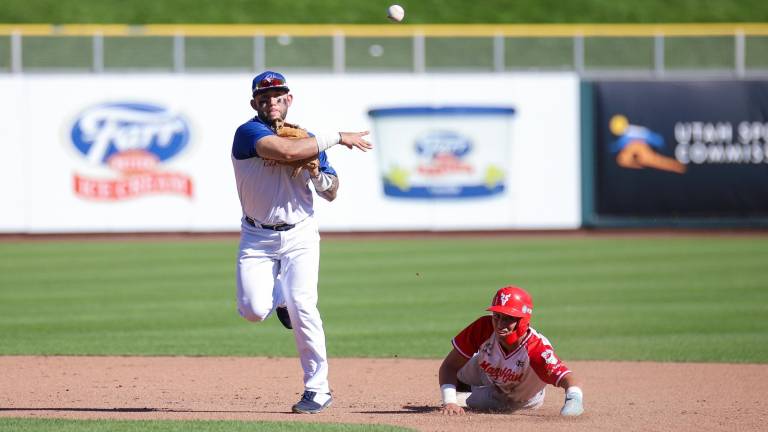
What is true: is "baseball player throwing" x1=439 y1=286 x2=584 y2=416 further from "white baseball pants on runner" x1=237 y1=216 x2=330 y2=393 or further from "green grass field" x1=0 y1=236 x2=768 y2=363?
"green grass field" x1=0 y1=236 x2=768 y2=363

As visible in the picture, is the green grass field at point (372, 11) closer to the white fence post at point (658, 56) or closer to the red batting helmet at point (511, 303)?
the white fence post at point (658, 56)

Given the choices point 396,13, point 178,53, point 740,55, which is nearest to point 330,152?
point 178,53

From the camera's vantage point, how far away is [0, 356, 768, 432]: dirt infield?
6953mm

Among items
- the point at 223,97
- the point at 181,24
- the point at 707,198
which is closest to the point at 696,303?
the point at 707,198

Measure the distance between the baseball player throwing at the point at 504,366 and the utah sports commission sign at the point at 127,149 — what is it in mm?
16487

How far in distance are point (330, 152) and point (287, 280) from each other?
51.3 feet

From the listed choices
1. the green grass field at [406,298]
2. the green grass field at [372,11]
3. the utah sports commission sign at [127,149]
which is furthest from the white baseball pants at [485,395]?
the green grass field at [372,11]

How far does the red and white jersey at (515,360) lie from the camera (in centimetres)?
675

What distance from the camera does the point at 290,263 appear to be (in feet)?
22.7

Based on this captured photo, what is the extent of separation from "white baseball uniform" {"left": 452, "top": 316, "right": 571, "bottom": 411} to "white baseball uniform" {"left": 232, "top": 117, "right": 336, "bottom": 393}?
870 millimetres

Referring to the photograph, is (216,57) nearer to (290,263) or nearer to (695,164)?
(695,164)

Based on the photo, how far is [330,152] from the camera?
22.5m

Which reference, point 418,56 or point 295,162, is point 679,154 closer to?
point 418,56

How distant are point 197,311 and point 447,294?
3127 mm
